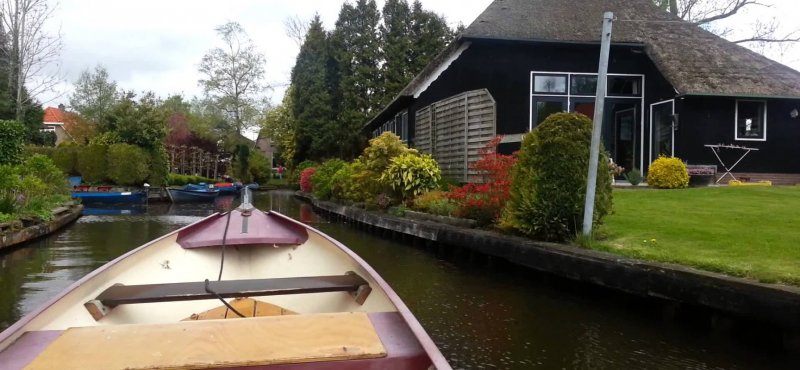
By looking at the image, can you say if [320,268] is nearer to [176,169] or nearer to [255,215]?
[255,215]

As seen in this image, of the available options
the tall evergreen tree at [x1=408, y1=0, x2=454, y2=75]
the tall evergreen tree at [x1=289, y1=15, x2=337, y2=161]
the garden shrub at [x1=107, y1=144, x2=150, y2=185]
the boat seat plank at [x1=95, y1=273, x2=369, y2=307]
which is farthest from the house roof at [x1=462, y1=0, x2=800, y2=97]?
the tall evergreen tree at [x1=289, y1=15, x2=337, y2=161]

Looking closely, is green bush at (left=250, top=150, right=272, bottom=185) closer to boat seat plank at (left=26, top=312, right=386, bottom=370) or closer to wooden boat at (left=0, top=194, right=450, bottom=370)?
wooden boat at (left=0, top=194, right=450, bottom=370)

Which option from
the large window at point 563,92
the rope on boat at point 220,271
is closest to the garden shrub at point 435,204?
the large window at point 563,92

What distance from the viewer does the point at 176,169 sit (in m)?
39.4

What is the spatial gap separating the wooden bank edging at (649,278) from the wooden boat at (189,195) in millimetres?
19801

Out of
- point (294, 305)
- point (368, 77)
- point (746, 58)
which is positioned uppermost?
point (368, 77)

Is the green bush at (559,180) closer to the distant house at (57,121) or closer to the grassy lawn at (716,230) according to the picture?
the grassy lawn at (716,230)

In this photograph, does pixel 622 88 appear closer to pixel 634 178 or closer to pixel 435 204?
pixel 634 178

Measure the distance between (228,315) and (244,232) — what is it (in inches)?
63.9

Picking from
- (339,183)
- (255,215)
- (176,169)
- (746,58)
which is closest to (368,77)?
(176,169)

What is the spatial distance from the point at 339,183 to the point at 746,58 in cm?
1274

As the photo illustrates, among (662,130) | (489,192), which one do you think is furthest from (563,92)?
(489,192)

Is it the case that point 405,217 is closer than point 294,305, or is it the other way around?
point 294,305

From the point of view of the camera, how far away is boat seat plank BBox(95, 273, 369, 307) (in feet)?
11.9
